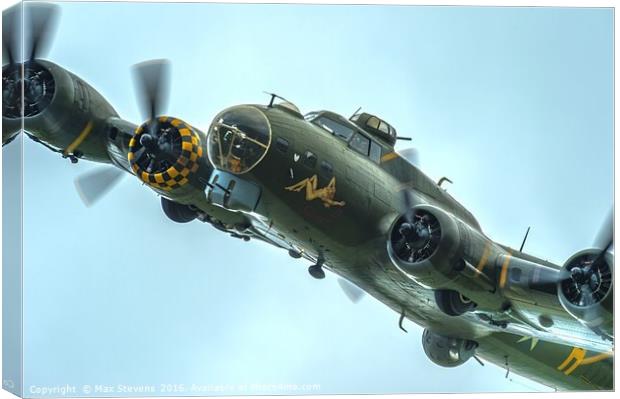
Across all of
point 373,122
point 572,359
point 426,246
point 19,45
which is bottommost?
point 572,359

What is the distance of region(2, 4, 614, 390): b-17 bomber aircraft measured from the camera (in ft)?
61.8

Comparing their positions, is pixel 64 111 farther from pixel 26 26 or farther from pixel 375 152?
pixel 375 152

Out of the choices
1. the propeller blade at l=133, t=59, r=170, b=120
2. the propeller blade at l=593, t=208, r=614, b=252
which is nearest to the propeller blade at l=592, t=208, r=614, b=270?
the propeller blade at l=593, t=208, r=614, b=252

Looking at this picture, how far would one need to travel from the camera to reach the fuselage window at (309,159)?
19156 millimetres

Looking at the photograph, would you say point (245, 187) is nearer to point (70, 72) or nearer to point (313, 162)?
point (313, 162)

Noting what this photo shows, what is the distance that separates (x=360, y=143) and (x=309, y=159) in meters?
1.72

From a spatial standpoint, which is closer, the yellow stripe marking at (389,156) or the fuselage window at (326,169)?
the fuselage window at (326,169)

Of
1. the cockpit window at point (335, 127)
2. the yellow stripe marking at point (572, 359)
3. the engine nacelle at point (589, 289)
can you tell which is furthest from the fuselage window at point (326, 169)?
the yellow stripe marking at point (572, 359)

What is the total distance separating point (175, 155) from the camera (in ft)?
67.1

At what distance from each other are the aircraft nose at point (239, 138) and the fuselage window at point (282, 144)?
0.69 feet

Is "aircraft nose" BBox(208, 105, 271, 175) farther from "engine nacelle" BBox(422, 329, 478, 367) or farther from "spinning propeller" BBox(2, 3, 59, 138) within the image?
"engine nacelle" BBox(422, 329, 478, 367)

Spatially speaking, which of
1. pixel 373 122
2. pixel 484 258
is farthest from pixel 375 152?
pixel 484 258

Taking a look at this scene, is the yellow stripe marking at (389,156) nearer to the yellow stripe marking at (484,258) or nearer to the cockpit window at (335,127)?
the cockpit window at (335,127)

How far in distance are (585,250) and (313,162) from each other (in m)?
5.23
